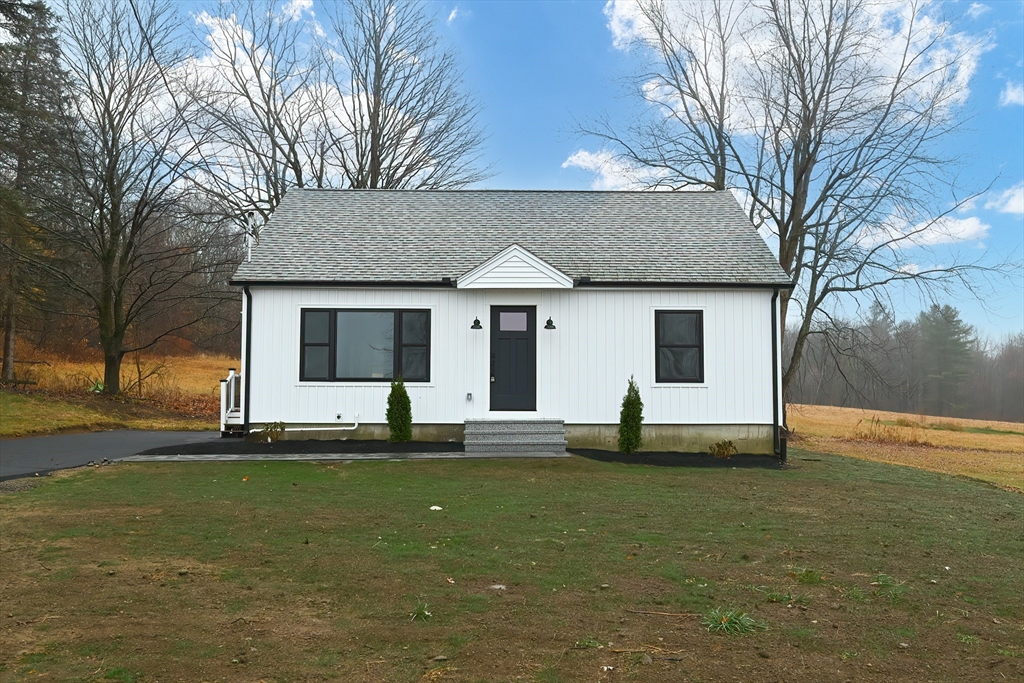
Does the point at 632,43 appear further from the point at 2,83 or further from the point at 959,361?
the point at 959,361

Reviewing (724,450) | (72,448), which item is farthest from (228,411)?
(724,450)

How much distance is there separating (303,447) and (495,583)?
9.61 meters

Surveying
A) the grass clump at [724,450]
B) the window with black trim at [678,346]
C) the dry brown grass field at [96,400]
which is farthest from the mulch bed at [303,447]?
the dry brown grass field at [96,400]

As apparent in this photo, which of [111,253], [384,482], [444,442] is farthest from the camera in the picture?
[111,253]

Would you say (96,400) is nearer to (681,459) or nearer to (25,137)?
(25,137)

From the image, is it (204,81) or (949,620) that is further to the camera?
(204,81)

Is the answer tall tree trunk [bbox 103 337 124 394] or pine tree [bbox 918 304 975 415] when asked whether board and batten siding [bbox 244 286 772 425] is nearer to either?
tall tree trunk [bbox 103 337 124 394]

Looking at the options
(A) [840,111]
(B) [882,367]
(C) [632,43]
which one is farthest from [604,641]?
(B) [882,367]

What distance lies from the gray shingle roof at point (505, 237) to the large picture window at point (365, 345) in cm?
75

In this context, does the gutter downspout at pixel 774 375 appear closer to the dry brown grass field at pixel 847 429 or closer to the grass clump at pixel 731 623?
the dry brown grass field at pixel 847 429

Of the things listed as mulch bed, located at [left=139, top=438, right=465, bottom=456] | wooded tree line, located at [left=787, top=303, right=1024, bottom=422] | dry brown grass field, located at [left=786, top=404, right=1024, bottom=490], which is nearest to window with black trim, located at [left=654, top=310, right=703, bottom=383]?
mulch bed, located at [left=139, top=438, right=465, bottom=456]

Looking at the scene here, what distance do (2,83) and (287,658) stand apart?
778 inches

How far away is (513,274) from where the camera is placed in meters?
15.1

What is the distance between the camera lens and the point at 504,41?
57.3 feet
